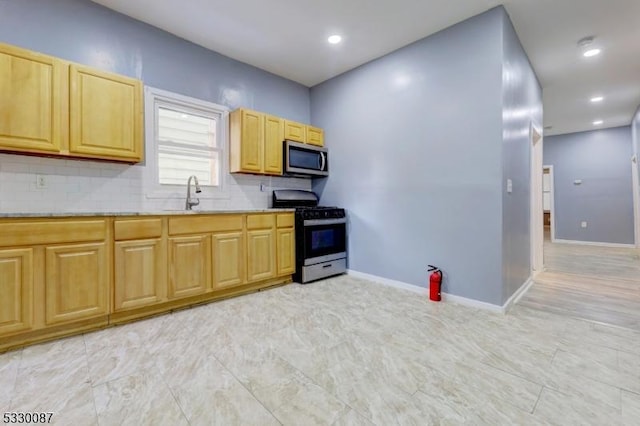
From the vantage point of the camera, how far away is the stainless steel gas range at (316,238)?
373 centimetres

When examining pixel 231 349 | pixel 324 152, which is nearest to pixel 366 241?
pixel 324 152

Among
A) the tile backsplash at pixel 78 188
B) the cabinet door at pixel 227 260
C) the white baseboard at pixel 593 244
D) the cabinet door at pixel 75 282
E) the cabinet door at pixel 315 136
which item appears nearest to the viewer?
the cabinet door at pixel 75 282

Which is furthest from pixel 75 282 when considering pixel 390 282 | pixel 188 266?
pixel 390 282

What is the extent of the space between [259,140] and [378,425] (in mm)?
3236

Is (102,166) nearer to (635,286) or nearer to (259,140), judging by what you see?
(259,140)

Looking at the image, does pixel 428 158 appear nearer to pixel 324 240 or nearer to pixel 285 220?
pixel 324 240

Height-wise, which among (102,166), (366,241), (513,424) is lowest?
(513,424)

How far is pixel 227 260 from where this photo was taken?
10.3 ft

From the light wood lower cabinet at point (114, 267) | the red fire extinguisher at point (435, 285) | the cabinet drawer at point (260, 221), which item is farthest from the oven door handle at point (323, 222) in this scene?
the red fire extinguisher at point (435, 285)

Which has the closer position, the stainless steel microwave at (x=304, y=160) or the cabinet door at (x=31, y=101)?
the cabinet door at (x=31, y=101)

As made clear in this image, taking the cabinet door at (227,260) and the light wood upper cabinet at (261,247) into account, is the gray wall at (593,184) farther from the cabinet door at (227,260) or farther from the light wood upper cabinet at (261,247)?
the cabinet door at (227,260)

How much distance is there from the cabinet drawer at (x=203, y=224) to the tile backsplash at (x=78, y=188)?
56 cm

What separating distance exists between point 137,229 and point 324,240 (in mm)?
2138

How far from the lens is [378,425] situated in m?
1.36
